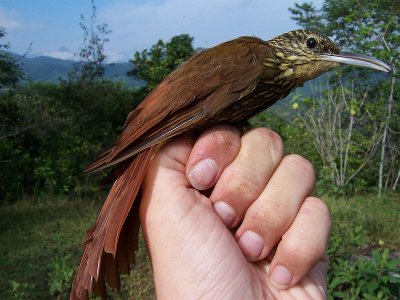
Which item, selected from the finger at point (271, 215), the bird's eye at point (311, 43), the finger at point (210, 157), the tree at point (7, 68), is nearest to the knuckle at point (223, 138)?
the finger at point (210, 157)

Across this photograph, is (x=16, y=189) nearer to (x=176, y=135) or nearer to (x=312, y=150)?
(x=312, y=150)

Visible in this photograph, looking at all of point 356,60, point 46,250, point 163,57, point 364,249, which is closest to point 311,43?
point 356,60

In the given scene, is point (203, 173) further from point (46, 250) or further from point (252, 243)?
point (46, 250)

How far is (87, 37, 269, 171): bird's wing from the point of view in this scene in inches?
72.9

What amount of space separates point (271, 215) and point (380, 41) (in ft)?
29.7

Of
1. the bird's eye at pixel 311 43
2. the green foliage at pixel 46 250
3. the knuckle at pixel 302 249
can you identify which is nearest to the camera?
the knuckle at pixel 302 249

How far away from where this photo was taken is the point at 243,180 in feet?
5.73

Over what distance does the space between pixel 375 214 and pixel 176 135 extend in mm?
7048

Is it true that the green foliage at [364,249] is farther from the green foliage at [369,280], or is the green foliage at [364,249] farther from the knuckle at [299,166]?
the knuckle at [299,166]

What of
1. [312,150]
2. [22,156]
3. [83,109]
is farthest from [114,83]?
[312,150]

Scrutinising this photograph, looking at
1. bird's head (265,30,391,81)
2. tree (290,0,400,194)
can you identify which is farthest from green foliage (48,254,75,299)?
tree (290,0,400,194)

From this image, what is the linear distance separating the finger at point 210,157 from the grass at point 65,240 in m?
2.75

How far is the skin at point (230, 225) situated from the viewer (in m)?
1.69

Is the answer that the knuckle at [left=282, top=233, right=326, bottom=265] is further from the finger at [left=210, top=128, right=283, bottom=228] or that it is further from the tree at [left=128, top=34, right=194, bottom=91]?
the tree at [left=128, top=34, right=194, bottom=91]
